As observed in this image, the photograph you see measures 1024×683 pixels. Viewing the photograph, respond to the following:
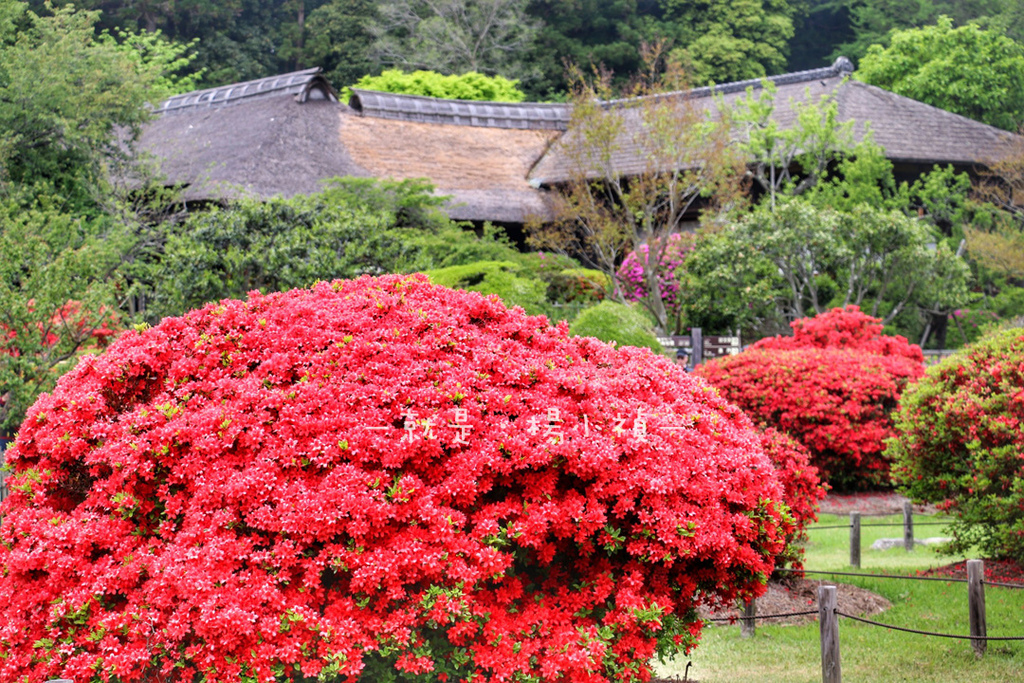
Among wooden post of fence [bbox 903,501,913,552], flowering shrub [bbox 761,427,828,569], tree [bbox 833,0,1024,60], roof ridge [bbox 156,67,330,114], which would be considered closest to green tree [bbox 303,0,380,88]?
roof ridge [bbox 156,67,330,114]

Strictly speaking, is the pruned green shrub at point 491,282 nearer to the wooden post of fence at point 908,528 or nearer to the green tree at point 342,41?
the wooden post of fence at point 908,528

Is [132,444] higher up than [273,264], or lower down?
higher up

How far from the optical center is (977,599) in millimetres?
5613

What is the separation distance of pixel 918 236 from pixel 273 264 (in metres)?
11.5

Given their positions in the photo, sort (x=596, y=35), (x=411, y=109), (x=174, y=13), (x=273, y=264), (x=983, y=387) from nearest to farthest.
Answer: (x=983, y=387), (x=273, y=264), (x=411, y=109), (x=174, y=13), (x=596, y=35)

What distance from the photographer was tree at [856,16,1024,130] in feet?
90.3

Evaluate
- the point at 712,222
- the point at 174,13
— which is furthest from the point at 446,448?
the point at 174,13

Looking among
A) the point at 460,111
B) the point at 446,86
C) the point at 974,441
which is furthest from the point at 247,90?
the point at 974,441

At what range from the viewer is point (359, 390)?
414cm

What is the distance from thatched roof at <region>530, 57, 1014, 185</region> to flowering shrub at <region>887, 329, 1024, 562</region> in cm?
1497

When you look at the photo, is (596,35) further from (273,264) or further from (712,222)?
(273,264)

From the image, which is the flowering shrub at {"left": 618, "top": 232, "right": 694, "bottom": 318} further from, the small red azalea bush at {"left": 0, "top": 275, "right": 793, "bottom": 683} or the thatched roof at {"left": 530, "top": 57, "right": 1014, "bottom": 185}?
the small red azalea bush at {"left": 0, "top": 275, "right": 793, "bottom": 683}

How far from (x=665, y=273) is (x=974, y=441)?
1308 centimetres

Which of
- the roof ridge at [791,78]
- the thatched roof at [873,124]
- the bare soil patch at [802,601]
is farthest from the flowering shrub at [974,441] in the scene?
the roof ridge at [791,78]
